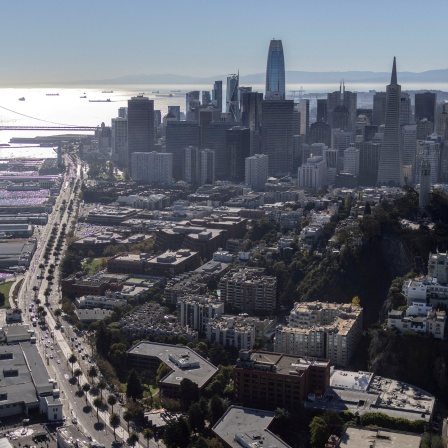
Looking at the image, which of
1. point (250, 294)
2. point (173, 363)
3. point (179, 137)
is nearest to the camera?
point (173, 363)

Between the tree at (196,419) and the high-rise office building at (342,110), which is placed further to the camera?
the high-rise office building at (342,110)

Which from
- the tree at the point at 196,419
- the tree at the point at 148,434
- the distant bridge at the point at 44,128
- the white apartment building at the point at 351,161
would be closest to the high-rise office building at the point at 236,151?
the white apartment building at the point at 351,161

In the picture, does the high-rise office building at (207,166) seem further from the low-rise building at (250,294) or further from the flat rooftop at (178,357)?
the flat rooftop at (178,357)

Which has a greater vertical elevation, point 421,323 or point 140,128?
point 140,128

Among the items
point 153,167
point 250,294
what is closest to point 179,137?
point 153,167

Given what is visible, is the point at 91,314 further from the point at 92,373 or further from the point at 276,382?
the point at 276,382

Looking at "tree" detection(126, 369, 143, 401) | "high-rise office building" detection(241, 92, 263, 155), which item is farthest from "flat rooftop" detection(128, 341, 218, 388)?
"high-rise office building" detection(241, 92, 263, 155)

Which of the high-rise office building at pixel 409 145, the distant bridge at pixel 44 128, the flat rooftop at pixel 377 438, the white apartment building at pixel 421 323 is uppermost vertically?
the high-rise office building at pixel 409 145

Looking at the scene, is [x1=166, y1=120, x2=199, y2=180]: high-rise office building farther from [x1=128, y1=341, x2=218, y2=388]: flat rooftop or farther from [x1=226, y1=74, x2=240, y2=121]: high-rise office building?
[x1=128, y1=341, x2=218, y2=388]: flat rooftop
